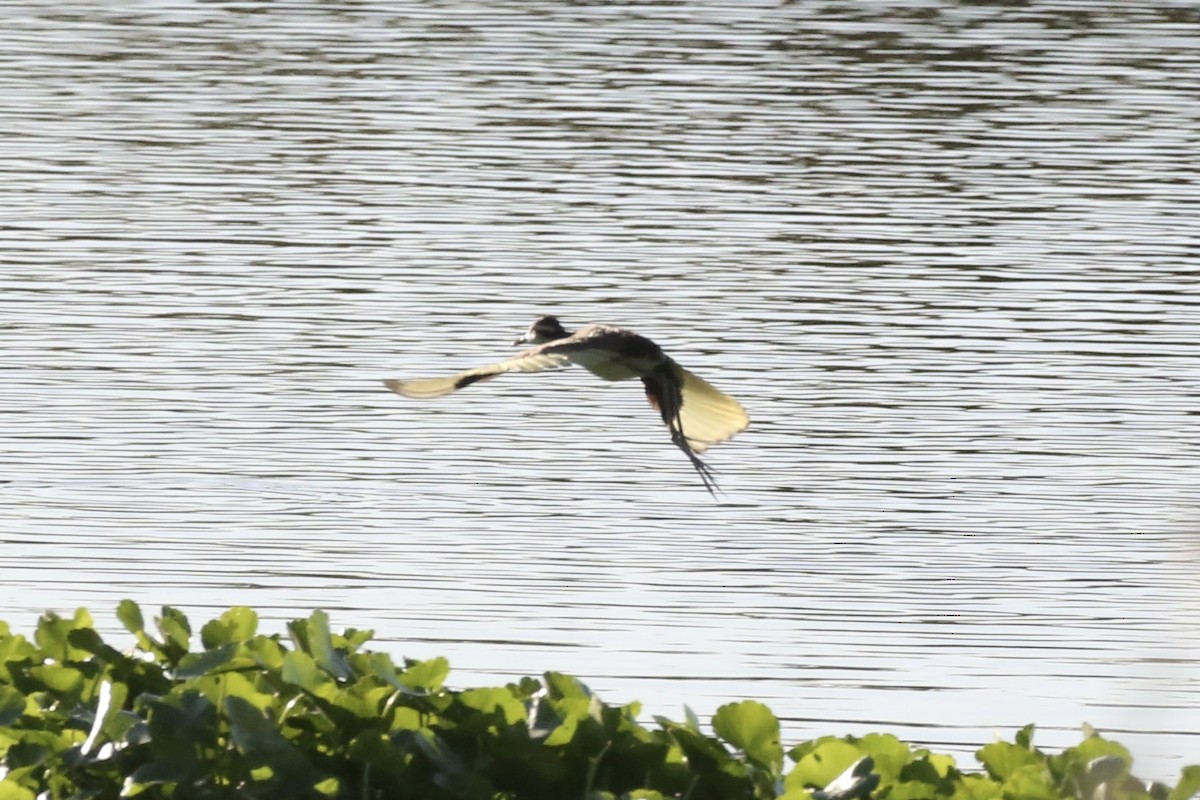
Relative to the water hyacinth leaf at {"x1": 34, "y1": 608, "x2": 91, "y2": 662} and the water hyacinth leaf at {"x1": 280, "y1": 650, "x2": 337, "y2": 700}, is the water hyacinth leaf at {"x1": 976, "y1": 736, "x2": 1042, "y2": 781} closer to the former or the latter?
the water hyacinth leaf at {"x1": 280, "y1": 650, "x2": 337, "y2": 700}

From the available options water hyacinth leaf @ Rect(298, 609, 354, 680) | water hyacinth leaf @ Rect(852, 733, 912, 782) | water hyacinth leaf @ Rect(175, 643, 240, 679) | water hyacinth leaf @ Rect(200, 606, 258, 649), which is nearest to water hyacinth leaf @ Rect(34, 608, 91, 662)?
water hyacinth leaf @ Rect(200, 606, 258, 649)

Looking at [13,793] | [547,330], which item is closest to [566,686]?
[547,330]

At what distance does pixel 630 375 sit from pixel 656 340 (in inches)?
299

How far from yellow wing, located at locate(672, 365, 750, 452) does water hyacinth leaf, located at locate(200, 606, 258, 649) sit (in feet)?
3.37

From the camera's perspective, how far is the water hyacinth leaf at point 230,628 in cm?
474

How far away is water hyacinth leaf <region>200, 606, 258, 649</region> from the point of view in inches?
187

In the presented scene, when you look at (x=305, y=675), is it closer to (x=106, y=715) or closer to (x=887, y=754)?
(x=106, y=715)

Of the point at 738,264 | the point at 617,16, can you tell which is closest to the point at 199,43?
the point at 617,16

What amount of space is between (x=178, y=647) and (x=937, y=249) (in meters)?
10.1

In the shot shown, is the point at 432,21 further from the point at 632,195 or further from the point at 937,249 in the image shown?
the point at 937,249

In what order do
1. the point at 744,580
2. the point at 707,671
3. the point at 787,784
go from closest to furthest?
1. the point at 787,784
2. the point at 707,671
3. the point at 744,580

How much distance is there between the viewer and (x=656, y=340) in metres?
12.3

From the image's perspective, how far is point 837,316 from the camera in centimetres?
1294

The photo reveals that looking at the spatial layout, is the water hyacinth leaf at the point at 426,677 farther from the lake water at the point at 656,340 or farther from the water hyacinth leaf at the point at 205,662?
the lake water at the point at 656,340
